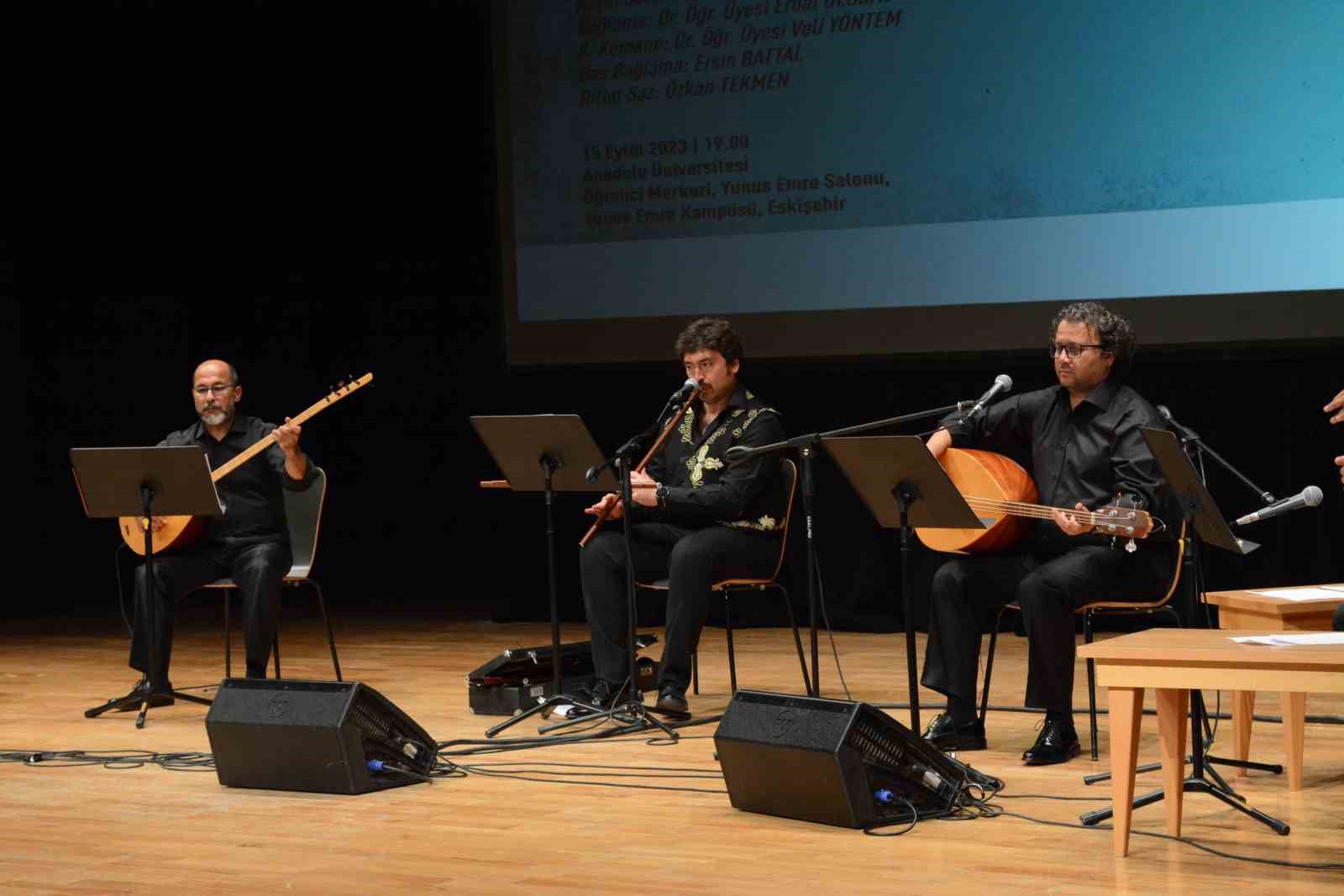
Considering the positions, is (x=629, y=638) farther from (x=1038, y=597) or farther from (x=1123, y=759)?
(x=1123, y=759)

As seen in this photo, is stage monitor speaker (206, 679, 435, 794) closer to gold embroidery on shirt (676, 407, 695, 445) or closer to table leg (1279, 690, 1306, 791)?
gold embroidery on shirt (676, 407, 695, 445)

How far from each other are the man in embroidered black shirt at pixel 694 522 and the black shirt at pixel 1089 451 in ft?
2.22

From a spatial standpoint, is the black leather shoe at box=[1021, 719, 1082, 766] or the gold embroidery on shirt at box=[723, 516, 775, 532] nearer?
the black leather shoe at box=[1021, 719, 1082, 766]

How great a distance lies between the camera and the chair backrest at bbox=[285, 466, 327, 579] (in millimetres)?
5582

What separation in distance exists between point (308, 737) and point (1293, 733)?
7.16 feet

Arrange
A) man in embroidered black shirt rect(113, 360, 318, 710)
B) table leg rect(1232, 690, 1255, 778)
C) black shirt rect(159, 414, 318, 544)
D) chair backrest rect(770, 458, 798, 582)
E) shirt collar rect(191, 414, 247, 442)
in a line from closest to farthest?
table leg rect(1232, 690, 1255, 778)
chair backrest rect(770, 458, 798, 582)
man in embroidered black shirt rect(113, 360, 318, 710)
black shirt rect(159, 414, 318, 544)
shirt collar rect(191, 414, 247, 442)

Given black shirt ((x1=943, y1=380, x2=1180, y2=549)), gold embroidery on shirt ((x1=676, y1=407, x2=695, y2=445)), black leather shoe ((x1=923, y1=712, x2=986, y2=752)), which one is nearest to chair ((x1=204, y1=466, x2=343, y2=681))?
gold embroidery on shirt ((x1=676, y1=407, x2=695, y2=445))

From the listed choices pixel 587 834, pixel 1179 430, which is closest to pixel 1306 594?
pixel 1179 430

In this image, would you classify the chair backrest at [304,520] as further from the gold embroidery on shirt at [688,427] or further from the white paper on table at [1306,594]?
the white paper on table at [1306,594]

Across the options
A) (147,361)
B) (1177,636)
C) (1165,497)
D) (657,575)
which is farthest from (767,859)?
(147,361)

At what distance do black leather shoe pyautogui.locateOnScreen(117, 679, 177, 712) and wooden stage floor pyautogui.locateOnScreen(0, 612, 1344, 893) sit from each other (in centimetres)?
18

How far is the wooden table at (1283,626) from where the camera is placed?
382 cm

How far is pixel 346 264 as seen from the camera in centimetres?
821

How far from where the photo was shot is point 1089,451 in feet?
14.5
